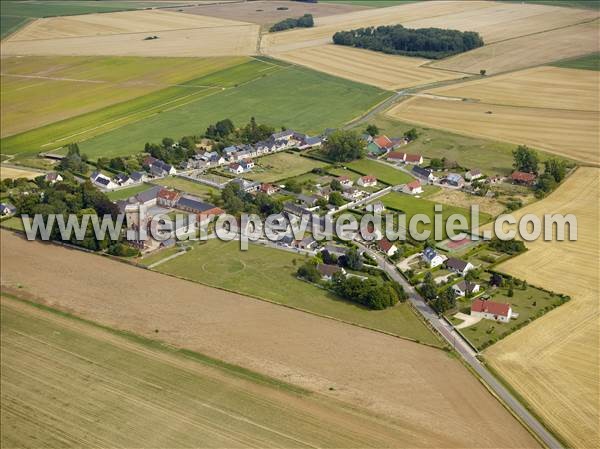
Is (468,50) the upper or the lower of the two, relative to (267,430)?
upper

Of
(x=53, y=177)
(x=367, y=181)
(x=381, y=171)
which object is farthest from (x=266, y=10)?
(x=367, y=181)

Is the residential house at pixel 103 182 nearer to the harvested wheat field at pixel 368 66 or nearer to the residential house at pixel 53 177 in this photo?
the residential house at pixel 53 177

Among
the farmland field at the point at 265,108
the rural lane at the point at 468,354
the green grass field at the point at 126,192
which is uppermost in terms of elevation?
the farmland field at the point at 265,108

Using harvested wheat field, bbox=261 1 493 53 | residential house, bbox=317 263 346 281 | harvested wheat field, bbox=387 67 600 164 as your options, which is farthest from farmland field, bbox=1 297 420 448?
harvested wheat field, bbox=261 1 493 53

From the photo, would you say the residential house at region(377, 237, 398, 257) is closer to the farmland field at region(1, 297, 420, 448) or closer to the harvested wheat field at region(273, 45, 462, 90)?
the farmland field at region(1, 297, 420, 448)

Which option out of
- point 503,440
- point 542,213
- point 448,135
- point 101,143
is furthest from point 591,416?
point 101,143

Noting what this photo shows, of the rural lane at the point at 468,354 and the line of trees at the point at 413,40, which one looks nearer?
the rural lane at the point at 468,354

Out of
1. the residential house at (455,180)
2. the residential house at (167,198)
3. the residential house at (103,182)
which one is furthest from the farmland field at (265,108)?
the residential house at (455,180)

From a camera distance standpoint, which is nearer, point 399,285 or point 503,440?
point 503,440

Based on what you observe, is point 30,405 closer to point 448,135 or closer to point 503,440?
point 503,440
